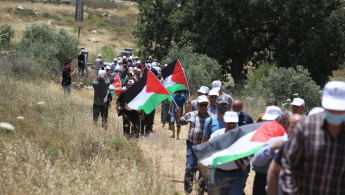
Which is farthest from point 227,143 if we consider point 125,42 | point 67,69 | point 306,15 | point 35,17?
point 35,17

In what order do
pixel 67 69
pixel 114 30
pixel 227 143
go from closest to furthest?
1. pixel 227 143
2. pixel 67 69
3. pixel 114 30

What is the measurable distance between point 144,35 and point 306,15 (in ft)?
35.3

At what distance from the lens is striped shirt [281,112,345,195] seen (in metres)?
3.82

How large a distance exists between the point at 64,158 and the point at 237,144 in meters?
3.30

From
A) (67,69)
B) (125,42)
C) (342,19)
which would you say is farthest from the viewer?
(125,42)

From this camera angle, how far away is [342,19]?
2561cm

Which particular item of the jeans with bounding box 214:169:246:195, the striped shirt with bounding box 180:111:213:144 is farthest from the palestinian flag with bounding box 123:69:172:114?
the jeans with bounding box 214:169:246:195

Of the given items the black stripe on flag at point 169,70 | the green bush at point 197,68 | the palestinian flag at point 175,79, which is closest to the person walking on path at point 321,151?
the palestinian flag at point 175,79

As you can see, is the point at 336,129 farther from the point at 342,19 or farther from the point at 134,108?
the point at 342,19

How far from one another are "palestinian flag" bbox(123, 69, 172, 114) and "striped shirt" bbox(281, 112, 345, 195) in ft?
22.8

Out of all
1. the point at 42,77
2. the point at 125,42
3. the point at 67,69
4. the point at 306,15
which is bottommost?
the point at 125,42

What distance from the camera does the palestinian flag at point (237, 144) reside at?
5445 millimetres

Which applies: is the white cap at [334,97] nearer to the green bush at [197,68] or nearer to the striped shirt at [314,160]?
the striped shirt at [314,160]

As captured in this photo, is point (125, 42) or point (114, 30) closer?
point (125, 42)
